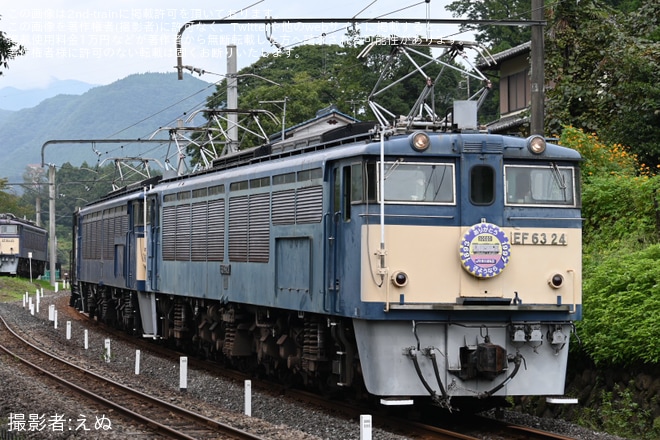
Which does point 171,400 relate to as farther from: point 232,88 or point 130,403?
point 232,88

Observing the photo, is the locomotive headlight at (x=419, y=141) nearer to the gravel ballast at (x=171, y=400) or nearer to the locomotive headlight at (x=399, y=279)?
the locomotive headlight at (x=399, y=279)

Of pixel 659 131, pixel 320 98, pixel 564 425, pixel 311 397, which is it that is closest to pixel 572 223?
pixel 564 425

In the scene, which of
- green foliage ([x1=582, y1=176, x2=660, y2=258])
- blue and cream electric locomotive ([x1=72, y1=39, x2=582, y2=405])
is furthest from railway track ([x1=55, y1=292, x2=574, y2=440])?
green foliage ([x1=582, y1=176, x2=660, y2=258])

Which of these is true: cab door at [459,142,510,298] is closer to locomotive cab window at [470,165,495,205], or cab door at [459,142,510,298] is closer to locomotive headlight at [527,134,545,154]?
locomotive cab window at [470,165,495,205]

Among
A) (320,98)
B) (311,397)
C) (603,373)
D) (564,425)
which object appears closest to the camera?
(564,425)

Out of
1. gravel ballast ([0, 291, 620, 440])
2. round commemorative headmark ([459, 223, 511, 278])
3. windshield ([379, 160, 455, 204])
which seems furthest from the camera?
gravel ballast ([0, 291, 620, 440])

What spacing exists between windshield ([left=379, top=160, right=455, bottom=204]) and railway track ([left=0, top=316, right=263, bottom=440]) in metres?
3.22

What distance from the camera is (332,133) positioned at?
15211mm

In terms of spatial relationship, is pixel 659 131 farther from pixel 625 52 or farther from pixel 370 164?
pixel 370 164

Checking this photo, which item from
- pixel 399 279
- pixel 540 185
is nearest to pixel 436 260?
pixel 399 279

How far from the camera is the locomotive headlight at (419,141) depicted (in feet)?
43.0

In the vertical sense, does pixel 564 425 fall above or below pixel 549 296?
below

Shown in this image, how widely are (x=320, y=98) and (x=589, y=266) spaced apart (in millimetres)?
46364

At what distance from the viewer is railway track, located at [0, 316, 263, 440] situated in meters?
13.4
